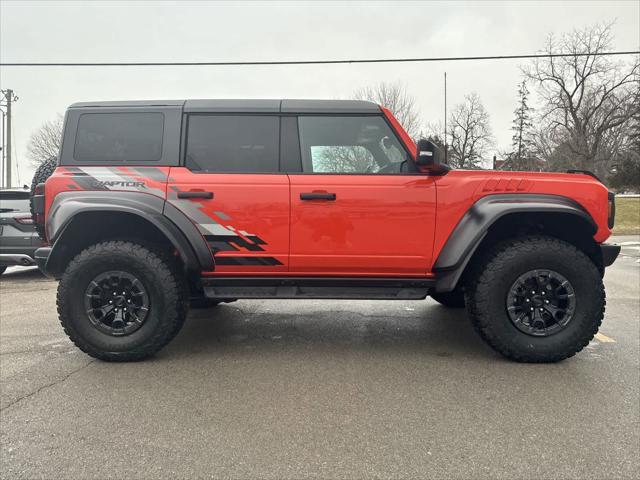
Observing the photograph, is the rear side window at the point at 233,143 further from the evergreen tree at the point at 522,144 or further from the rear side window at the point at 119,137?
the evergreen tree at the point at 522,144

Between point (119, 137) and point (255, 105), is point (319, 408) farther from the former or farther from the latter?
point (119, 137)

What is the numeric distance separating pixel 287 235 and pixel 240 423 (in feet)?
4.60

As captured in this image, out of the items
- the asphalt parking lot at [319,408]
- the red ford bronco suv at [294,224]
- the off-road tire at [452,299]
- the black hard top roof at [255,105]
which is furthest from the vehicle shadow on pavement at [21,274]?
the off-road tire at [452,299]

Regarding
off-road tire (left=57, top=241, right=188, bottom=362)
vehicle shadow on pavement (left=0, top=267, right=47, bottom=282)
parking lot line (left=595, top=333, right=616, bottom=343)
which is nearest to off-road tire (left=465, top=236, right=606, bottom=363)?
parking lot line (left=595, top=333, right=616, bottom=343)

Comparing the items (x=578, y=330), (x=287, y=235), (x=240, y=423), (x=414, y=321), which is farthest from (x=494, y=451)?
(x=414, y=321)

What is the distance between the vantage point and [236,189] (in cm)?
326

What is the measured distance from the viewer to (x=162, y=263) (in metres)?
3.27

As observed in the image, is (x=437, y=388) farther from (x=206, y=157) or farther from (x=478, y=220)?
(x=206, y=157)

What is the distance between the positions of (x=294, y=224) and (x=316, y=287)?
0.54 meters

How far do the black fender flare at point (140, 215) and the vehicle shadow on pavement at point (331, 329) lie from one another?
0.83 meters

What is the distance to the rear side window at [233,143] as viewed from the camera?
3363 millimetres

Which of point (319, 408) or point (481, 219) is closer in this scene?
point (319, 408)

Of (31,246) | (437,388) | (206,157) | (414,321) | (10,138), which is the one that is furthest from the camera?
(10,138)

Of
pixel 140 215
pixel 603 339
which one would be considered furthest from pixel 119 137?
pixel 603 339
